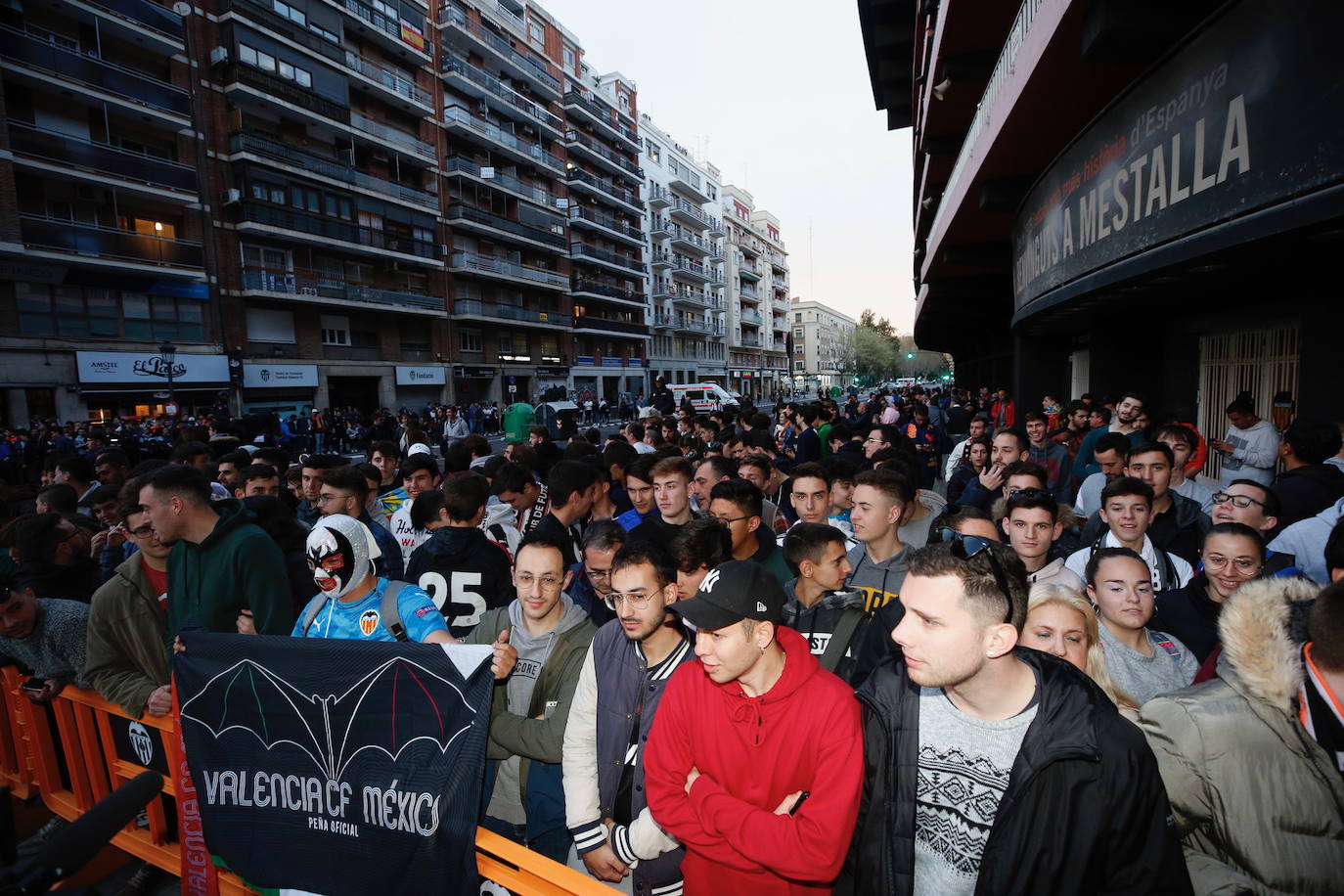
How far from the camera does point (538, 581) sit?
296 cm

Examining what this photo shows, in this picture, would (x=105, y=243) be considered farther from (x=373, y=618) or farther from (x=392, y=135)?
(x=373, y=618)

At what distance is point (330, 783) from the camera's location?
2750 millimetres

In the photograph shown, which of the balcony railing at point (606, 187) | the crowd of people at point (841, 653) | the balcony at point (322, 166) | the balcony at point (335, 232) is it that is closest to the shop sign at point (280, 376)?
the balcony at point (335, 232)

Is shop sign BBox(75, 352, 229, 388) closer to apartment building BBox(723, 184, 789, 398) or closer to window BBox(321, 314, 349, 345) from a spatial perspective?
window BBox(321, 314, 349, 345)

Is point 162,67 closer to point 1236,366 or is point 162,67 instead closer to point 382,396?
point 382,396

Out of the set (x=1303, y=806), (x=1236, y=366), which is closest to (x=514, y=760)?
(x=1303, y=806)

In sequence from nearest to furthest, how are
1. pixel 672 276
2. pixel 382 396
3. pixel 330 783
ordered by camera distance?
pixel 330 783
pixel 382 396
pixel 672 276

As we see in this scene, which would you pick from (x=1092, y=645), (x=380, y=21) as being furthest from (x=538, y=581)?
(x=380, y=21)

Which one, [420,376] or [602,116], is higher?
[602,116]

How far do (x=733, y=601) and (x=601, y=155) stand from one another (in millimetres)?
52196

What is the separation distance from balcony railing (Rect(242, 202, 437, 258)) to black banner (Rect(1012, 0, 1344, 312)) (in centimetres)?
2961

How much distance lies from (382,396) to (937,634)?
112 feet

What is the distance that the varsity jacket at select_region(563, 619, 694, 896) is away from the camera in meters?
2.35

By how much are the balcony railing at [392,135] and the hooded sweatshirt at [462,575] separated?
32.8m
